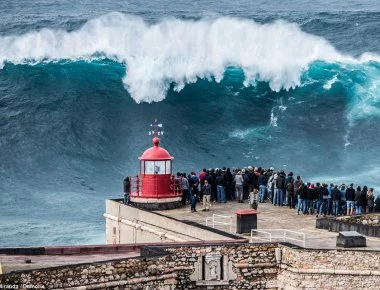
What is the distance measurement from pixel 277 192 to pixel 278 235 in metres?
6.33

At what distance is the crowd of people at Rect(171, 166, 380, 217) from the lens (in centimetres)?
4384

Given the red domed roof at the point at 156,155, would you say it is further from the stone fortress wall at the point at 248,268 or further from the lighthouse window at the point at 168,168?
the stone fortress wall at the point at 248,268

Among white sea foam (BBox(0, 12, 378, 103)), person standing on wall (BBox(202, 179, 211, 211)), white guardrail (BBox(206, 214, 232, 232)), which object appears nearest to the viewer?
white guardrail (BBox(206, 214, 232, 232))

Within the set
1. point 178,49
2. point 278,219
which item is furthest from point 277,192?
point 178,49

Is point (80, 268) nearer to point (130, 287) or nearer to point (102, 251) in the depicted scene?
point (130, 287)

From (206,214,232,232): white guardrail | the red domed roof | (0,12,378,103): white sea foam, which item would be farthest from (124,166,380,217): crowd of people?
(0,12,378,103): white sea foam

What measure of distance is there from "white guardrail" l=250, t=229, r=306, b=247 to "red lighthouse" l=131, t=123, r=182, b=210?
19.8 feet

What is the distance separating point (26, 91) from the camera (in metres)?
69.3

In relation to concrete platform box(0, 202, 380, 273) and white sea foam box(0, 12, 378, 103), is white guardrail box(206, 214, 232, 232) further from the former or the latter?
white sea foam box(0, 12, 378, 103)

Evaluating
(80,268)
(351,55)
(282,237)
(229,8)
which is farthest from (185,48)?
(80,268)

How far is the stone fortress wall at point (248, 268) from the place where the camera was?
115ft

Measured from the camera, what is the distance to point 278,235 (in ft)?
130

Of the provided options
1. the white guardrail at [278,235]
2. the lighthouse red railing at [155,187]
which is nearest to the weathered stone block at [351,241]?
the white guardrail at [278,235]

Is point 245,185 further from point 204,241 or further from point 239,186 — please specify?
point 204,241
